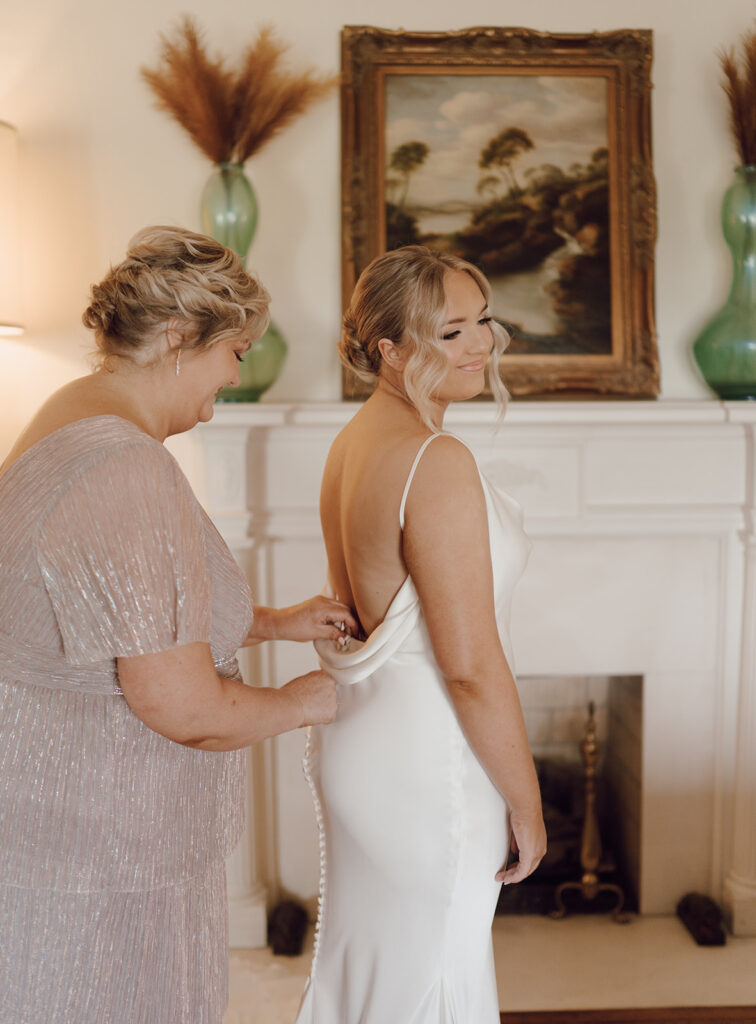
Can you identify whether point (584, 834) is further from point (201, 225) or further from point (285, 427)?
point (201, 225)

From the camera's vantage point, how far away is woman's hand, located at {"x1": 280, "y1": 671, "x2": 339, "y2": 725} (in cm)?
132

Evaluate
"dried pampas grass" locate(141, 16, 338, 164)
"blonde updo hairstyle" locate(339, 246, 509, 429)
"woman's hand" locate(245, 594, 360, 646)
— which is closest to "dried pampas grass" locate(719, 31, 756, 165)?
"dried pampas grass" locate(141, 16, 338, 164)

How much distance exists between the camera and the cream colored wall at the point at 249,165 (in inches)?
99.7

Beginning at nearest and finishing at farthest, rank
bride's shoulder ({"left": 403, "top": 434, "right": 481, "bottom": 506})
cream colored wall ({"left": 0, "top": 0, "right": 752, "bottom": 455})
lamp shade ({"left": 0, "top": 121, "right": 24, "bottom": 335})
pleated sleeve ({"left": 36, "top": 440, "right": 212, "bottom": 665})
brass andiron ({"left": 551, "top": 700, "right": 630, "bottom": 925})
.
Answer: pleated sleeve ({"left": 36, "top": 440, "right": 212, "bottom": 665}) → bride's shoulder ({"left": 403, "top": 434, "right": 481, "bottom": 506}) → lamp shade ({"left": 0, "top": 121, "right": 24, "bottom": 335}) → cream colored wall ({"left": 0, "top": 0, "right": 752, "bottom": 455}) → brass andiron ({"left": 551, "top": 700, "right": 630, "bottom": 925})

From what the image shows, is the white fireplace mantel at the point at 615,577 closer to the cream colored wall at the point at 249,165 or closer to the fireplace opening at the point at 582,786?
the fireplace opening at the point at 582,786

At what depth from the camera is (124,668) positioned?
1076mm

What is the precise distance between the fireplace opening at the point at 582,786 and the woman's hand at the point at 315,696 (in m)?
1.58

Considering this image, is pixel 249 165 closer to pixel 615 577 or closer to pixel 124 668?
pixel 615 577

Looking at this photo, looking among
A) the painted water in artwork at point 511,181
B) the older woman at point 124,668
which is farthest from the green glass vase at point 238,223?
the older woman at point 124,668

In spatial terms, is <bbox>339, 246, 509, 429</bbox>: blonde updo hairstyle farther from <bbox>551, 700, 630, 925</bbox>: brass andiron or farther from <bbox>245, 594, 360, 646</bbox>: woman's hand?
<bbox>551, 700, 630, 925</bbox>: brass andiron

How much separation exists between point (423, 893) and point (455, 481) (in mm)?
625

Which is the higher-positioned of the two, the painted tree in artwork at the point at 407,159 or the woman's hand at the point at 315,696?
the painted tree in artwork at the point at 407,159

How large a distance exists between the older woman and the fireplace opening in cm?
173

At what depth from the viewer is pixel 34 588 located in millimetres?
1074
